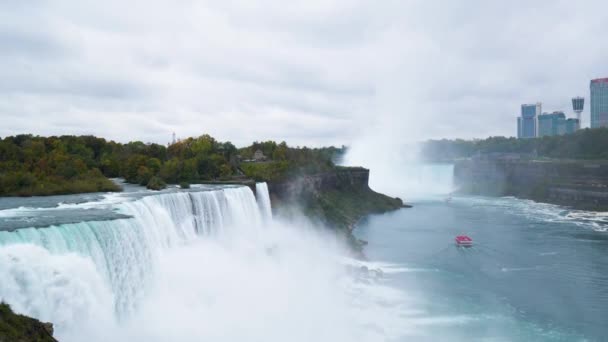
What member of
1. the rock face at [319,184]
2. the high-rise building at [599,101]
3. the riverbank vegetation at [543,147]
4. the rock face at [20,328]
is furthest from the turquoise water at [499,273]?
the high-rise building at [599,101]

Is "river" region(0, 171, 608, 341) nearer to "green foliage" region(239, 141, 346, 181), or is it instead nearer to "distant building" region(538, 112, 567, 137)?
"green foliage" region(239, 141, 346, 181)

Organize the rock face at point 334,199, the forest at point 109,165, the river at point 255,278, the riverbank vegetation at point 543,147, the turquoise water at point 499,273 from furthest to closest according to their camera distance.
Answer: the riverbank vegetation at point 543,147 < the rock face at point 334,199 < the forest at point 109,165 < the turquoise water at point 499,273 < the river at point 255,278

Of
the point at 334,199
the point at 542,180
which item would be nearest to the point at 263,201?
the point at 334,199

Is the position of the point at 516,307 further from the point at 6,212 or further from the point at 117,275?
the point at 6,212

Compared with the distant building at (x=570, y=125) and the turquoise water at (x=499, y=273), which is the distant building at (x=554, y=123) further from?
the turquoise water at (x=499, y=273)

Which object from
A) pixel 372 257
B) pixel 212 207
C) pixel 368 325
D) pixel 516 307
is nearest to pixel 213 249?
pixel 212 207

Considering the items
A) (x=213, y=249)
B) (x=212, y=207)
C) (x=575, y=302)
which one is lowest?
(x=575, y=302)
